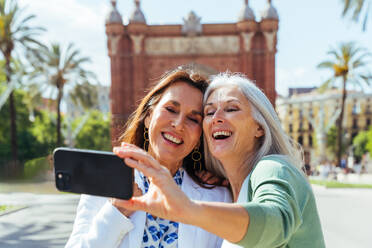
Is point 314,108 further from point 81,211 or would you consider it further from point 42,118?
point 81,211

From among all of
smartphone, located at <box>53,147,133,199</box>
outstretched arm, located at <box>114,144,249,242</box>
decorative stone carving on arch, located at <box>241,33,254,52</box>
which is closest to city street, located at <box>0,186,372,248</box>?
smartphone, located at <box>53,147,133,199</box>

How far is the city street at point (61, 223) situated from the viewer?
7.20 m

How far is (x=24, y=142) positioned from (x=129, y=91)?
50.9 feet

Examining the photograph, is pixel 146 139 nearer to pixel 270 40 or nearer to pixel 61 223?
pixel 61 223

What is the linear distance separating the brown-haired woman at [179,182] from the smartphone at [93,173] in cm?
58

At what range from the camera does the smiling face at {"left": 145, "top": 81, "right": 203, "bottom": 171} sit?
6.83 ft

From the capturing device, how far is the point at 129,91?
2797 centimetres

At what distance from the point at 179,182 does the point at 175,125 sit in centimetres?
49

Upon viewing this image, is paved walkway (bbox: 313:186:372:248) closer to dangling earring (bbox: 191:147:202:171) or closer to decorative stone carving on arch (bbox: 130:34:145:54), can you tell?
dangling earring (bbox: 191:147:202:171)

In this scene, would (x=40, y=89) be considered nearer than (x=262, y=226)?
No

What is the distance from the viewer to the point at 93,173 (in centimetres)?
123

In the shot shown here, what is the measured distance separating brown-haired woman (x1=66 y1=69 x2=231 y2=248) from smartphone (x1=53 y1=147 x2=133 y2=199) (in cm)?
58

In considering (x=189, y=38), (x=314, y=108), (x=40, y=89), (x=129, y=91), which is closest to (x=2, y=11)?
(x=40, y=89)

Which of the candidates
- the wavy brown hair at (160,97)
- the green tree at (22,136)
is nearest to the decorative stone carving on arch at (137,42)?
the green tree at (22,136)
